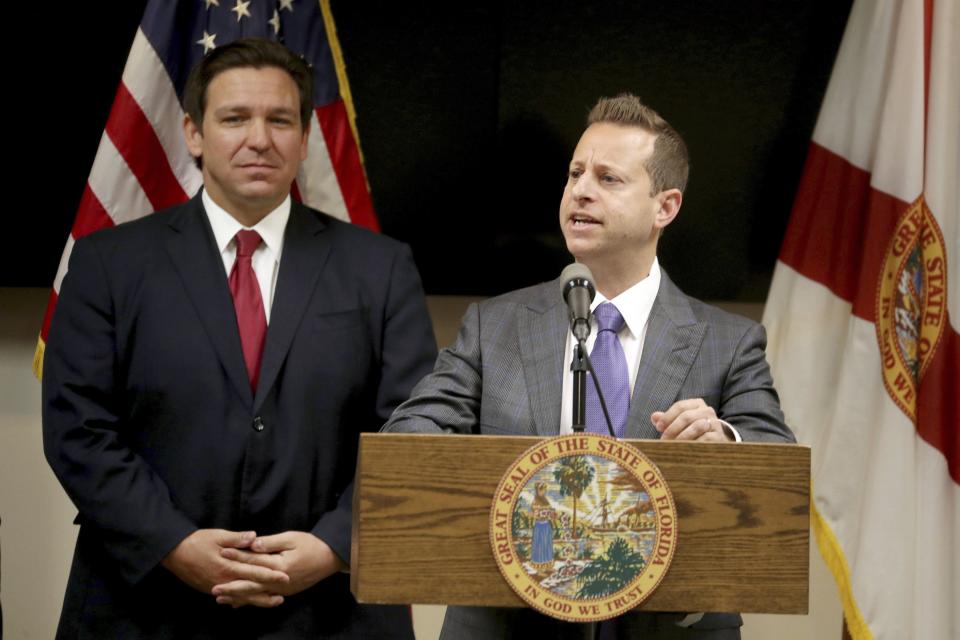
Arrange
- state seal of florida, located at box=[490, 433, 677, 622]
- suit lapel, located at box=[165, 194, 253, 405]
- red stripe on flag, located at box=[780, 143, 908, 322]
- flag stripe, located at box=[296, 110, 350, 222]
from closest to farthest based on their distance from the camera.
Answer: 1. state seal of florida, located at box=[490, 433, 677, 622]
2. suit lapel, located at box=[165, 194, 253, 405]
3. red stripe on flag, located at box=[780, 143, 908, 322]
4. flag stripe, located at box=[296, 110, 350, 222]

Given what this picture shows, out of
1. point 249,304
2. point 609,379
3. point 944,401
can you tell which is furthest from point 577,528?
point 944,401

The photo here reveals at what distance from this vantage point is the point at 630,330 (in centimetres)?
250

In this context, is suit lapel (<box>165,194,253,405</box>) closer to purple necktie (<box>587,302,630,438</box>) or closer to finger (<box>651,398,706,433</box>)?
purple necktie (<box>587,302,630,438</box>)

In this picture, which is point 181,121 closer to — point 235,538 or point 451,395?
point 235,538

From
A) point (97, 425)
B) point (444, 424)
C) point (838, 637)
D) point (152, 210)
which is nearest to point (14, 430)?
point (152, 210)

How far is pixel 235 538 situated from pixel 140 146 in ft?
4.23

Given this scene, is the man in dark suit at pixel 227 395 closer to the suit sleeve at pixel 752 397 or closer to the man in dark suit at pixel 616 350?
the man in dark suit at pixel 616 350

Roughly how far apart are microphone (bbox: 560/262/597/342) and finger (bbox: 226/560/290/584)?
3.41 feet

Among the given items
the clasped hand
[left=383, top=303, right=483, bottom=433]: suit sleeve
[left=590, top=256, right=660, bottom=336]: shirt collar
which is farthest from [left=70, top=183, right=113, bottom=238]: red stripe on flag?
[left=590, top=256, right=660, bottom=336]: shirt collar

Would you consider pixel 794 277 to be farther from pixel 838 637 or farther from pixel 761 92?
pixel 838 637

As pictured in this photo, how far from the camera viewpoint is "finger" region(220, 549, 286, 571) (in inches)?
109

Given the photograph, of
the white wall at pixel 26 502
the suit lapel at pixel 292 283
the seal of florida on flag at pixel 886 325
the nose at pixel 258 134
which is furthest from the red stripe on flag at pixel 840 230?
the nose at pixel 258 134

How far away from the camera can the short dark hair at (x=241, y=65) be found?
10.3 feet

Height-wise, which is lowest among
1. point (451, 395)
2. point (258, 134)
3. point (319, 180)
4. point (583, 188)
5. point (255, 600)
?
point (255, 600)
